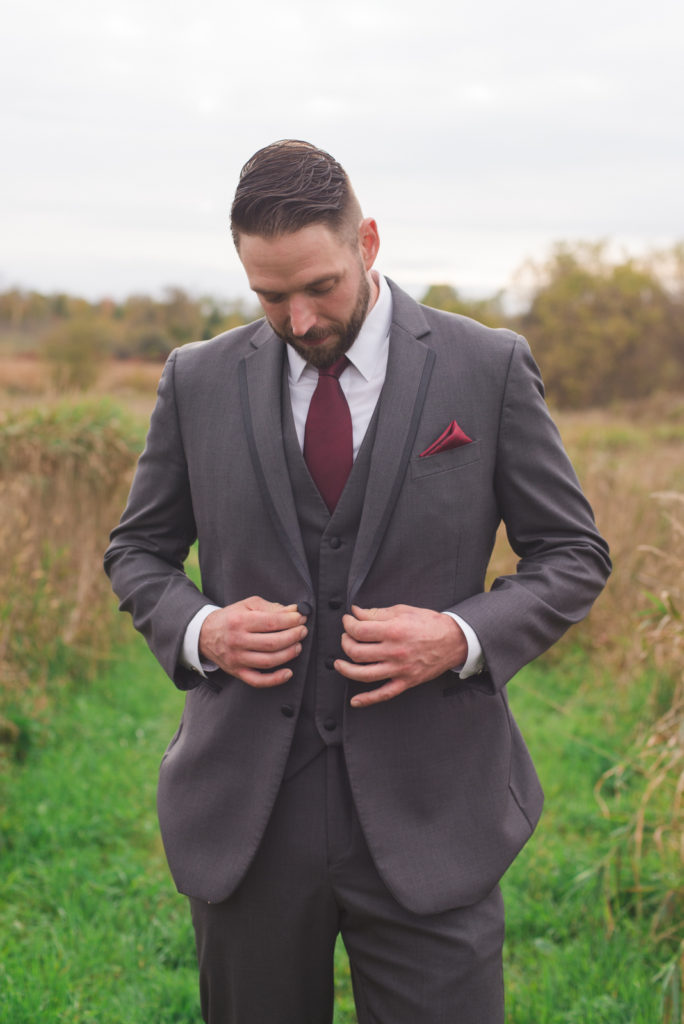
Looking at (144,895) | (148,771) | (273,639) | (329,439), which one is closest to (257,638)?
(273,639)

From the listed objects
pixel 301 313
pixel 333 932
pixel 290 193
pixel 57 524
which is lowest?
pixel 333 932

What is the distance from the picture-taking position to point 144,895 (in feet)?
11.8

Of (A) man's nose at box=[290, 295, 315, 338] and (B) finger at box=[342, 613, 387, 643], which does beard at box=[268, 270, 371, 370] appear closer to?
(A) man's nose at box=[290, 295, 315, 338]

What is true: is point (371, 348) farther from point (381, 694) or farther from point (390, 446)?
point (381, 694)

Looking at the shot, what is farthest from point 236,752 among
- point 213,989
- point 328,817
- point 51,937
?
point 51,937

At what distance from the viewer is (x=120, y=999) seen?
116 inches

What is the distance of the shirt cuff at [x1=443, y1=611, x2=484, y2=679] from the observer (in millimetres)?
1760

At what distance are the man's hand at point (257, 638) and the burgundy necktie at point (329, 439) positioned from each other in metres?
0.27

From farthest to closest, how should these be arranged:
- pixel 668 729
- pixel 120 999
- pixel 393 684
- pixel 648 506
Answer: pixel 648 506 → pixel 668 729 → pixel 120 999 → pixel 393 684

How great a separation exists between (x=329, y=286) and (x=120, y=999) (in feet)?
8.07

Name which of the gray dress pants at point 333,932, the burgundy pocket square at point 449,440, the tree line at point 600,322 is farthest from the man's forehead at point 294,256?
the tree line at point 600,322

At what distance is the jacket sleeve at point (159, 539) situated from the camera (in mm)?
1948

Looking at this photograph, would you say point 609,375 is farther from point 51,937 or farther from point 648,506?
point 51,937

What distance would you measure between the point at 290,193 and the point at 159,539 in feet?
2.75
